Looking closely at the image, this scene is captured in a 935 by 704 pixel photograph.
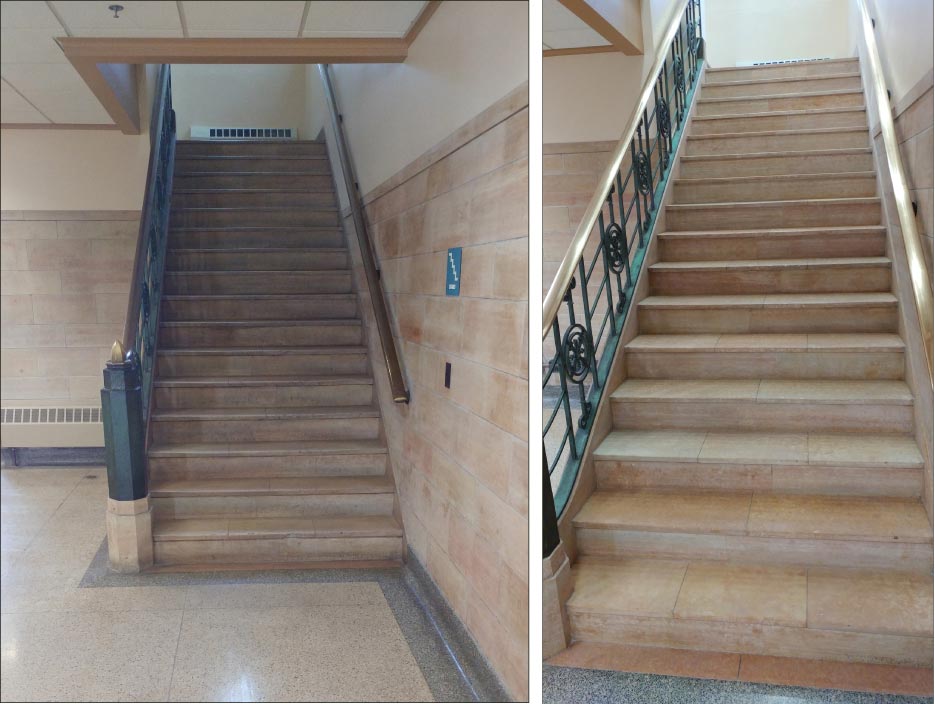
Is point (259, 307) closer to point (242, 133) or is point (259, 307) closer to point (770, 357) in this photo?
point (242, 133)

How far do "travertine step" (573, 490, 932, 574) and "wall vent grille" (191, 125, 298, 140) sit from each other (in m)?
1.65

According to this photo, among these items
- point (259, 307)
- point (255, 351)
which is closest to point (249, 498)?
point (255, 351)

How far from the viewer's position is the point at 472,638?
2.31 meters

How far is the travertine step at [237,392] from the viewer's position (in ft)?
8.82

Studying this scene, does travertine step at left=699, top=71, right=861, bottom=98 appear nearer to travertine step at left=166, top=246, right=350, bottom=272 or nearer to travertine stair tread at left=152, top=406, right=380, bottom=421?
travertine step at left=166, top=246, right=350, bottom=272

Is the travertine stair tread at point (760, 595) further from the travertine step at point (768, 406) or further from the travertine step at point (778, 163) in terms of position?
the travertine step at point (778, 163)

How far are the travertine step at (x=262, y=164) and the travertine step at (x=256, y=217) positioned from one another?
0.54 ft

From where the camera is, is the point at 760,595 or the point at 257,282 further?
the point at 257,282

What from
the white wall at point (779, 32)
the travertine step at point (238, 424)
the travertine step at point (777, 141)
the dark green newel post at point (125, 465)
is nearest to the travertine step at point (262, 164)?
the travertine step at point (238, 424)

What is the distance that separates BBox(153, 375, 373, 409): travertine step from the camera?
8.82 feet

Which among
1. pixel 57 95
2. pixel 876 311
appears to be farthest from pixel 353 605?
pixel 876 311

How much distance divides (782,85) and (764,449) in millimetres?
3361

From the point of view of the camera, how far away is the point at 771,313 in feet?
11.2

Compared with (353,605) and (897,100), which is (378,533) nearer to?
(353,605)
